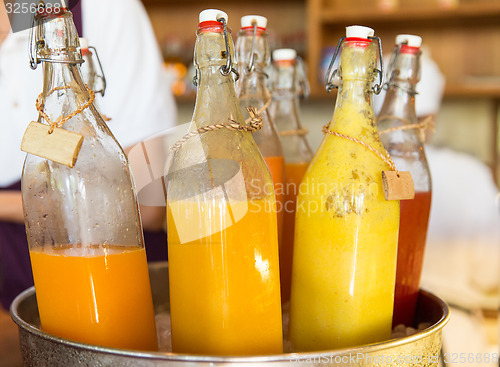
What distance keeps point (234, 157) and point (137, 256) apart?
0.35ft

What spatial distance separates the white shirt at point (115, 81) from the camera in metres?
0.90

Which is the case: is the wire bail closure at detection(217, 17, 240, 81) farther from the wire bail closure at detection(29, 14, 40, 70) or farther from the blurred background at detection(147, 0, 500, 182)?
the blurred background at detection(147, 0, 500, 182)

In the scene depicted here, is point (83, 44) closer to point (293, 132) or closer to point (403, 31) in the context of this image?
point (293, 132)

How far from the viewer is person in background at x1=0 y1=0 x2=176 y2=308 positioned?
2.94 ft

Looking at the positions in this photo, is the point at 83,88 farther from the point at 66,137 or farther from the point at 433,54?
the point at 433,54

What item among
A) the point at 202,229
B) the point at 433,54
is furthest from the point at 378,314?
the point at 433,54

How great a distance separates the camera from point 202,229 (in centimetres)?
36

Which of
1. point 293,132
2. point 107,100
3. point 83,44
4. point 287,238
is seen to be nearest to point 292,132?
point 293,132

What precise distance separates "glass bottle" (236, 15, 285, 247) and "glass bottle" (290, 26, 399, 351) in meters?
0.06

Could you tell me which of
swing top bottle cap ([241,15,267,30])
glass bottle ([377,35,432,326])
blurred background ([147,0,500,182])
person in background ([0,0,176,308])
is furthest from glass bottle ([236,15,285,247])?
blurred background ([147,0,500,182])

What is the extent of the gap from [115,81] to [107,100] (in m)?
0.04

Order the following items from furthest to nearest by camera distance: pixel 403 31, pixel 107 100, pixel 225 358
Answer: pixel 403 31 → pixel 107 100 → pixel 225 358

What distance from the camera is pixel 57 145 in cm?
34

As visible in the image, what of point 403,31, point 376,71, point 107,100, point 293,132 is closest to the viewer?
point 376,71
